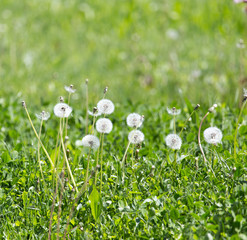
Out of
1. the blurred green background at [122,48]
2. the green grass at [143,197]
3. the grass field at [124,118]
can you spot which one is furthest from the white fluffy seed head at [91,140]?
the blurred green background at [122,48]

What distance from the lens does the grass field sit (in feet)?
7.30

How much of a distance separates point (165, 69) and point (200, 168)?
131 inches

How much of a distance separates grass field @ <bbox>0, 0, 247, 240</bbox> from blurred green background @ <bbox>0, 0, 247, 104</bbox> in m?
0.02

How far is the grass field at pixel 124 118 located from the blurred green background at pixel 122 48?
22 millimetres

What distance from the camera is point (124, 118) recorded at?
140 inches

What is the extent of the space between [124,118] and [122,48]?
2959 millimetres

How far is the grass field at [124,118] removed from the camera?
7.30ft

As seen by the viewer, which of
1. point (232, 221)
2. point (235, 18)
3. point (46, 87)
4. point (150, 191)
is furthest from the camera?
point (235, 18)

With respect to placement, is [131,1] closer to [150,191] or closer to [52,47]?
[52,47]

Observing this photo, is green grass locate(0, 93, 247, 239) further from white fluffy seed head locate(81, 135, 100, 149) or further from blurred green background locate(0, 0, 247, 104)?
blurred green background locate(0, 0, 247, 104)

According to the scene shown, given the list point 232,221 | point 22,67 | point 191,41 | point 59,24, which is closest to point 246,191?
point 232,221

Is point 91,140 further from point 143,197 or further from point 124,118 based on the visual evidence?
point 124,118

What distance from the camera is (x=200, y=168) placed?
2568mm

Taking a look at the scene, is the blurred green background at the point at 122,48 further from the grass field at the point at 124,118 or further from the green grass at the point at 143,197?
the green grass at the point at 143,197
